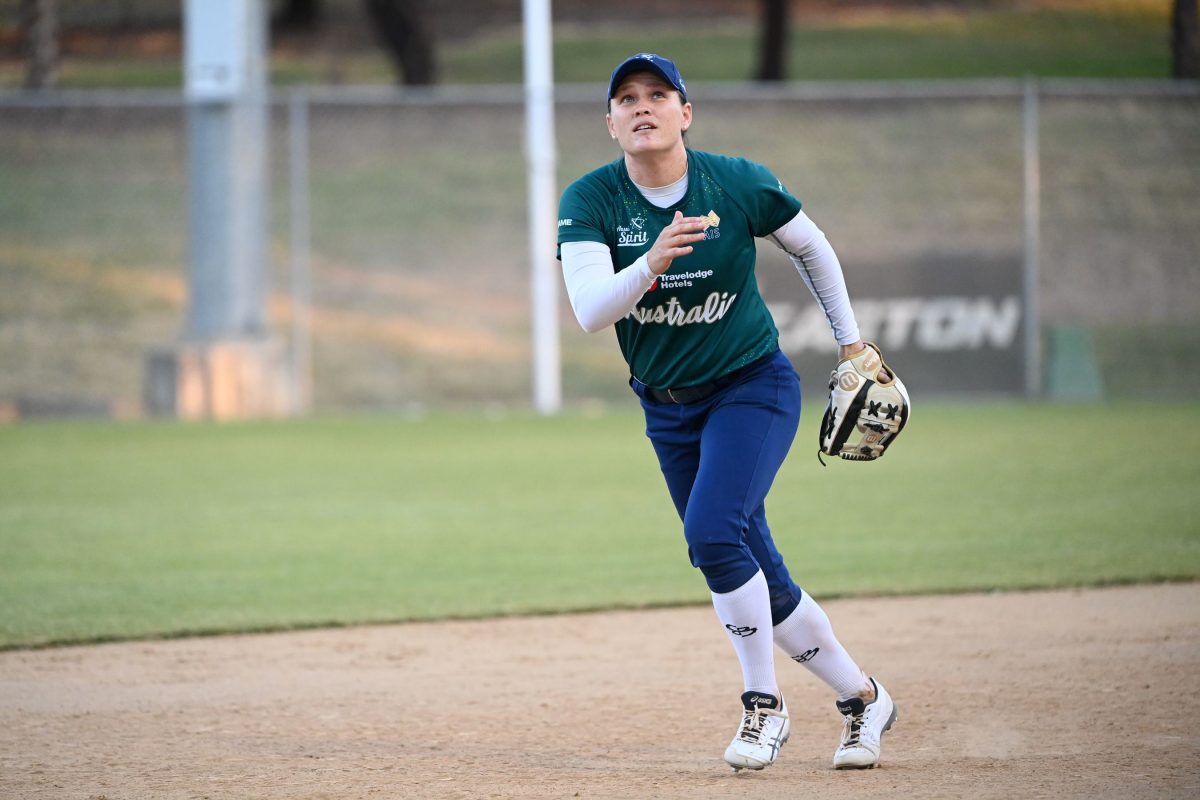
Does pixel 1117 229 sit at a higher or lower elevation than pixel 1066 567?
higher

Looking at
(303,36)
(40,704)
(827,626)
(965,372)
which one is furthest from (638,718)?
(303,36)

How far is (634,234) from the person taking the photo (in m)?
4.64

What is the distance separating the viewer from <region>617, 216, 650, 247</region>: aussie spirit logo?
4.62 meters

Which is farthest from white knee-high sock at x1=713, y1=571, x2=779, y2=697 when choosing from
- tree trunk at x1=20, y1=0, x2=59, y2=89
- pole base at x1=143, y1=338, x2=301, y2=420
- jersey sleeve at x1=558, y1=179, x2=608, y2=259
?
tree trunk at x1=20, y1=0, x2=59, y2=89

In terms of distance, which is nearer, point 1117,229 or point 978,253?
point 978,253

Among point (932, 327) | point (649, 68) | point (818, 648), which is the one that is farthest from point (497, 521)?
point (932, 327)

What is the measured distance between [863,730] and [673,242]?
5.26 feet

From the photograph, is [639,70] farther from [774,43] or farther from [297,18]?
[297,18]

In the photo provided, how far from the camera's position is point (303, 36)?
1522 inches

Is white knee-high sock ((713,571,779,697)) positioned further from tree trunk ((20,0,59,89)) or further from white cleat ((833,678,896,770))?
tree trunk ((20,0,59,89))

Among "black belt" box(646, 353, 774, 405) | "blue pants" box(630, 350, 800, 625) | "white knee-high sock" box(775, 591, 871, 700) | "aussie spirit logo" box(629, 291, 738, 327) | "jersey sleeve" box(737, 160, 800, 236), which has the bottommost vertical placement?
"white knee-high sock" box(775, 591, 871, 700)

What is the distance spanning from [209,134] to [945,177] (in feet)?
44.6

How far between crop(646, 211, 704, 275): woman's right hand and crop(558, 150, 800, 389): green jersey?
307mm

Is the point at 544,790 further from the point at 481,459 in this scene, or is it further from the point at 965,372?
the point at 965,372
